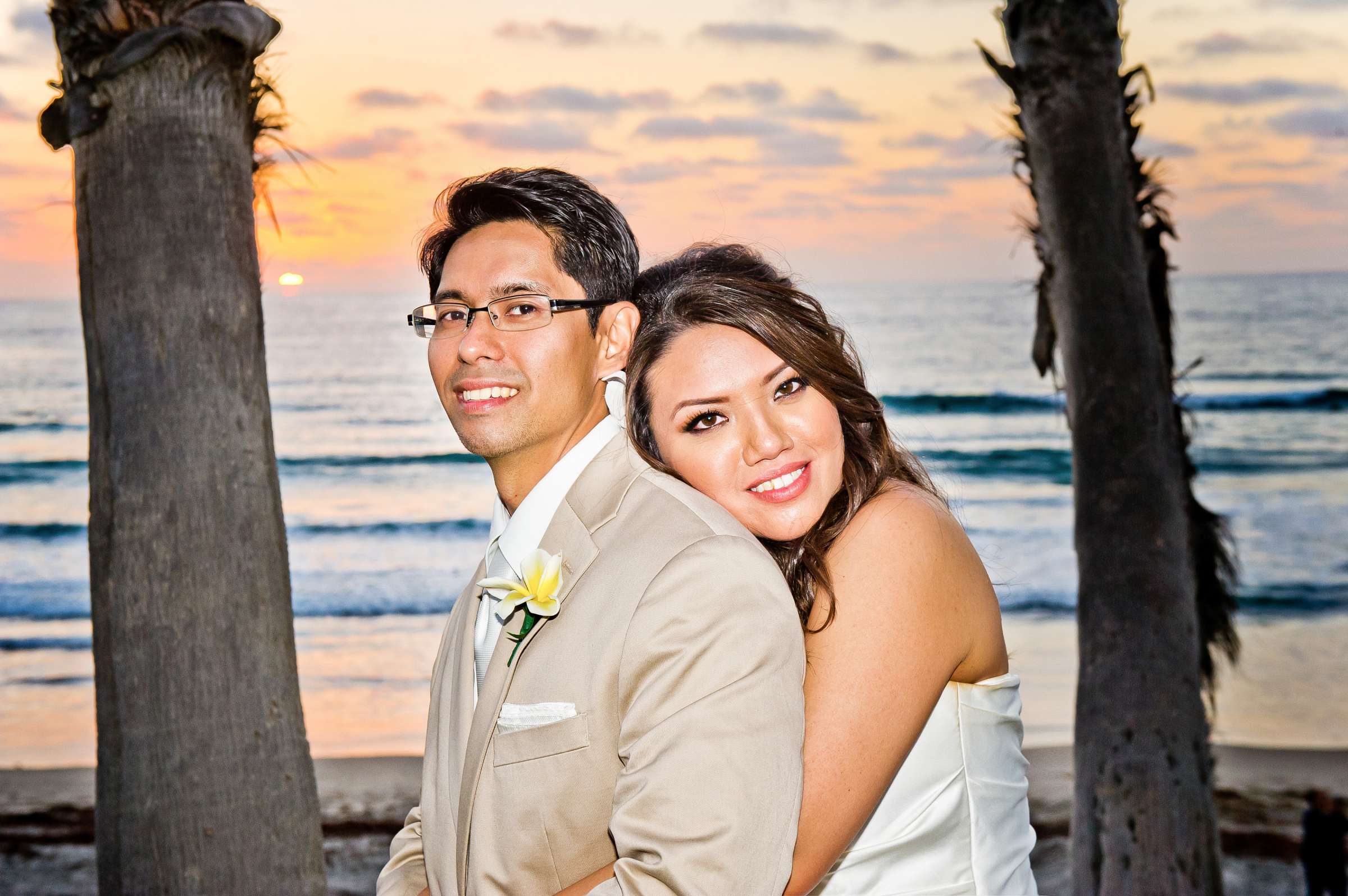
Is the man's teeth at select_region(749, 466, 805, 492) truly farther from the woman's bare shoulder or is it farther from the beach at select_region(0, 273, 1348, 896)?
the beach at select_region(0, 273, 1348, 896)

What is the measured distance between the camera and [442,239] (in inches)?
105

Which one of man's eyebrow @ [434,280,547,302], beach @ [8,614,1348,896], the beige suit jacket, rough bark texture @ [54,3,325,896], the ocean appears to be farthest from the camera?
the ocean

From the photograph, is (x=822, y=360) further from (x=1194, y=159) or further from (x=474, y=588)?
(x=1194, y=159)

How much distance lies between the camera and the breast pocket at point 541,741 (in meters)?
1.90

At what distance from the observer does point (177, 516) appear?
2984 mm

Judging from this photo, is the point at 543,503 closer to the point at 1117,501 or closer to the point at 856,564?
the point at 856,564

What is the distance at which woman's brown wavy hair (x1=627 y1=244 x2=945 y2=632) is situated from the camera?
2.36m

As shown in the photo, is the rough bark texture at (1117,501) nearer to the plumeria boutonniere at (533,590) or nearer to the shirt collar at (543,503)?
the shirt collar at (543,503)

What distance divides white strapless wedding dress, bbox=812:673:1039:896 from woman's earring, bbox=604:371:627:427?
89cm

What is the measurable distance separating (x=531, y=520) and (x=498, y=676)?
33 centimetres

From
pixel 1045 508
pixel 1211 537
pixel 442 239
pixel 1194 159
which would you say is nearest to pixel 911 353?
pixel 1194 159

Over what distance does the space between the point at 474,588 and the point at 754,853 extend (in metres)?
0.89

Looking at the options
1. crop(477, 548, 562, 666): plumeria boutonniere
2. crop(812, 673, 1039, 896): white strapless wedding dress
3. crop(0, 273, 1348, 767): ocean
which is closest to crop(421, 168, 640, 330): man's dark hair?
crop(477, 548, 562, 666): plumeria boutonniere

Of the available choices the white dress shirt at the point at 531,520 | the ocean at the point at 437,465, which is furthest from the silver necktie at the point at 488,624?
the ocean at the point at 437,465
